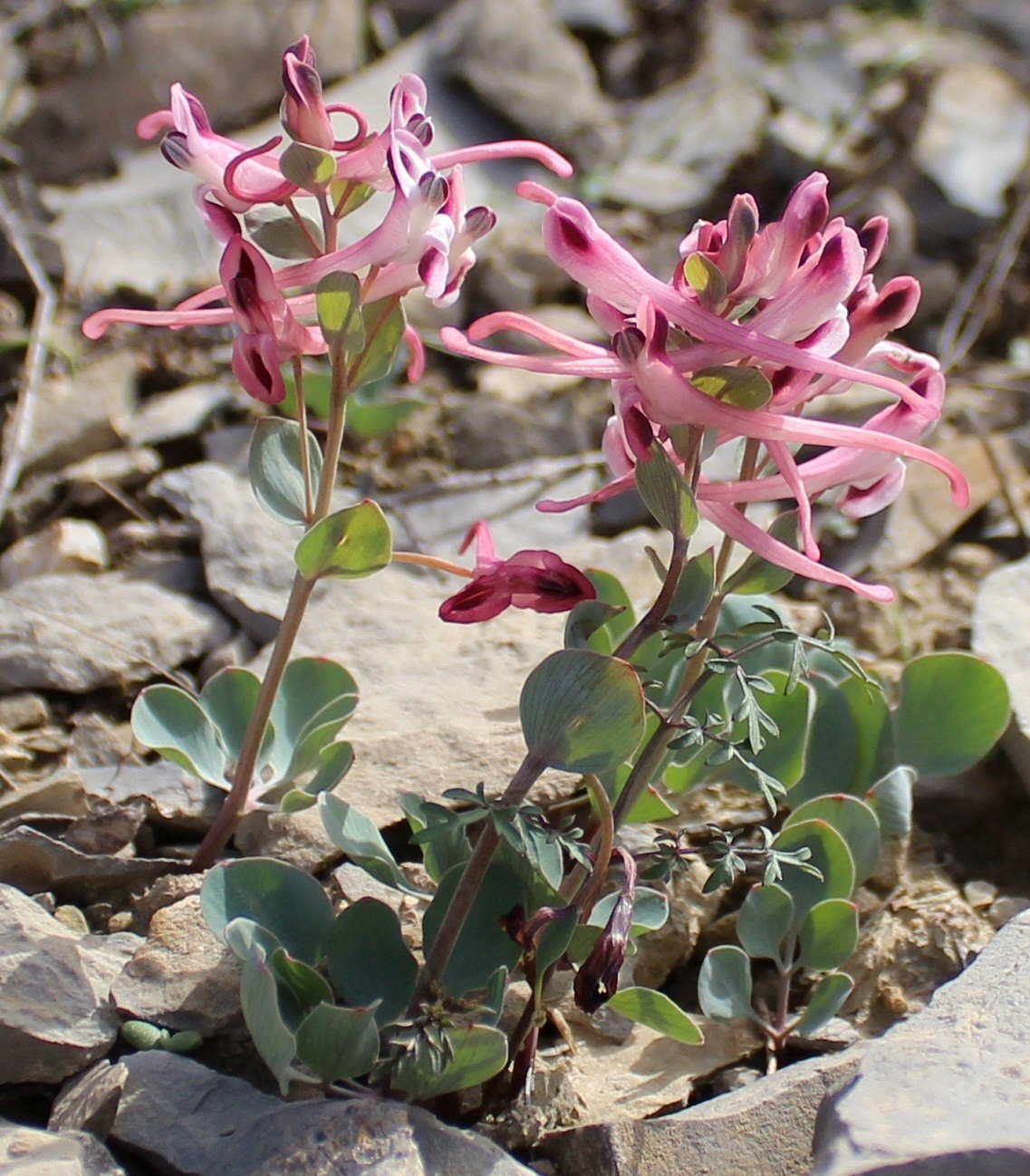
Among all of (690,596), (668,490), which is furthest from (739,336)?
(690,596)

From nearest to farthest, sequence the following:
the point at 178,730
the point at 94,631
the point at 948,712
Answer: the point at 178,730 < the point at 948,712 < the point at 94,631

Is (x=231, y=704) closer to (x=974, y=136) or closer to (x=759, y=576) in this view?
(x=759, y=576)

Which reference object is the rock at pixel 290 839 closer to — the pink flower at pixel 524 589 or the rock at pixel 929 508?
the pink flower at pixel 524 589

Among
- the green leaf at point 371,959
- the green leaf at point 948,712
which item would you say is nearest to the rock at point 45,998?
the green leaf at point 371,959

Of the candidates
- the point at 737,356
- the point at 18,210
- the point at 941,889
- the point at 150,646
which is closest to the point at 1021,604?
the point at 941,889

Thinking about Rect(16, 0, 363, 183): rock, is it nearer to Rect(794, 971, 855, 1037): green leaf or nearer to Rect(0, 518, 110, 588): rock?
Rect(0, 518, 110, 588): rock

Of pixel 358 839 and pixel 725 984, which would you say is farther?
pixel 725 984

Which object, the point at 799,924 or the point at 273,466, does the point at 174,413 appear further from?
the point at 799,924
